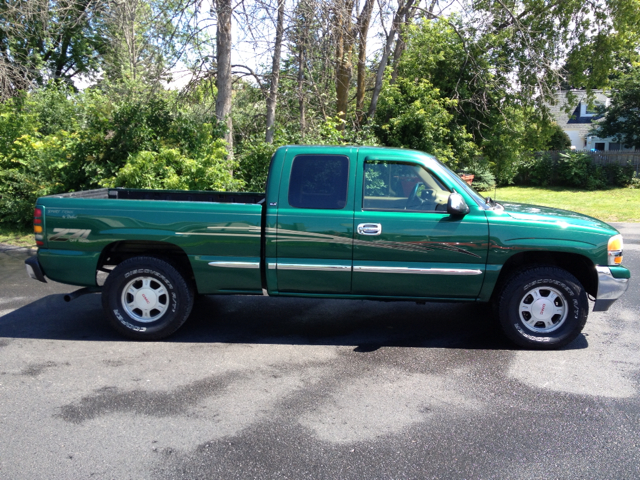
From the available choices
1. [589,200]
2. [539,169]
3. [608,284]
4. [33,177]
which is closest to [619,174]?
[539,169]

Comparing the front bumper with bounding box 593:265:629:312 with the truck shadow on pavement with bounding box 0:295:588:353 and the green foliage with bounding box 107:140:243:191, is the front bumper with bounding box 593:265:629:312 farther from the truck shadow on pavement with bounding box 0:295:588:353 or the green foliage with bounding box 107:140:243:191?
the green foliage with bounding box 107:140:243:191

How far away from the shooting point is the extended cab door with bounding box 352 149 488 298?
16.8ft

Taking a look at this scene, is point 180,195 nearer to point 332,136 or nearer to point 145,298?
point 145,298

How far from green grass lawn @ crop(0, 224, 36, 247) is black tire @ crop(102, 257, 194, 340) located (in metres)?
5.98

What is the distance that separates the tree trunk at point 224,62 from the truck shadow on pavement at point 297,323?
5.02m

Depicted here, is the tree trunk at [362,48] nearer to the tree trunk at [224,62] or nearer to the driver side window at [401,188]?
the tree trunk at [224,62]

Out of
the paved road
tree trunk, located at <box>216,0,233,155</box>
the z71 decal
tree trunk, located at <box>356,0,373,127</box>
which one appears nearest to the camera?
the paved road

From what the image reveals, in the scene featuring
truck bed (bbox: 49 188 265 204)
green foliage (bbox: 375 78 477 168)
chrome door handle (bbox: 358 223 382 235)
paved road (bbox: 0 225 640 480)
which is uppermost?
green foliage (bbox: 375 78 477 168)

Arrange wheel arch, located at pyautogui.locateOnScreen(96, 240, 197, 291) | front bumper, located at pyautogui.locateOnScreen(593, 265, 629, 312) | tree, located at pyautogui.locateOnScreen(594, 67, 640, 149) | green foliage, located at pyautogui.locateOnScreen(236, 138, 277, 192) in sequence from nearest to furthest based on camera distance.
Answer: front bumper, located at pyautogui.locateOnScreen(593, 265, 629, 312), wheel arch, located at pyautogui.locateOnScreen(96, 240, 197, 291), green foliage, located at pyautogui.locateOnScreen(236, 138, 277, 192), tree, located at pyautogui.locateOnScreen(594, 67, 640, 149)

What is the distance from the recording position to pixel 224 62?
10641mm

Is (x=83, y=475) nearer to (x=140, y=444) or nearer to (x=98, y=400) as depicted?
(x=140, y=444)

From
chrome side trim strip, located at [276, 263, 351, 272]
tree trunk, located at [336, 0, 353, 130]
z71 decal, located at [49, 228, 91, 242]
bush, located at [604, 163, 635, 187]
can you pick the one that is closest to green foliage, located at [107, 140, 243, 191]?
tree trunk, located at [336, 0, 353, 130]

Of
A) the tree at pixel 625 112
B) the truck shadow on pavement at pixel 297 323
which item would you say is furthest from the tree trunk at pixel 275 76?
the tree at pixel 625 112

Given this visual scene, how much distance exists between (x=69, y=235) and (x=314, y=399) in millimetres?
2917
